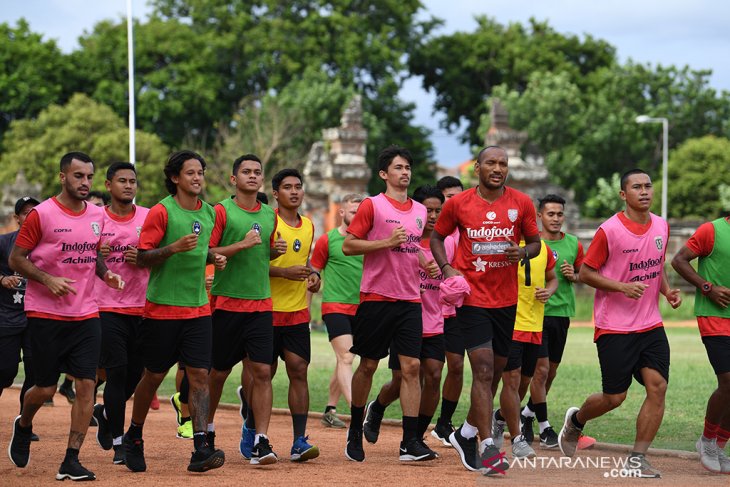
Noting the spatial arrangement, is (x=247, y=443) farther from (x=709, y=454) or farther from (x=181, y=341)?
(x=709, y=454)

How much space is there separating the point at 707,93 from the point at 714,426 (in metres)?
60.0

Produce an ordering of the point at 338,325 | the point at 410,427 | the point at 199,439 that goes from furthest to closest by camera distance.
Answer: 1. the point at 338,325
2. the point at 410,427
3. the point at 199,439

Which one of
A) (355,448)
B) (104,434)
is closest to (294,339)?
(355,448)

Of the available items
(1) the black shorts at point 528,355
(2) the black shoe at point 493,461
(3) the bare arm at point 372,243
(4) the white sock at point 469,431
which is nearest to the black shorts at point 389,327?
(3) the bare arm at point 372,243

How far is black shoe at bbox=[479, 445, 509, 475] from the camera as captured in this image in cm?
1007

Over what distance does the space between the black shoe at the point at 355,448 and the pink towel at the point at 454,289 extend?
65.7 inches

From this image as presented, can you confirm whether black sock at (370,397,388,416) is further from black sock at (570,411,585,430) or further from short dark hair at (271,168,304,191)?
short dark hair at (271,168,304,191)

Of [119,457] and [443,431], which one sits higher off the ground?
[443,431]

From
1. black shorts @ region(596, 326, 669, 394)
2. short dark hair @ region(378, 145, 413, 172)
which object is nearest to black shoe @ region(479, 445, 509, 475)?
black shorts @ region(596, 326, 669, 394)

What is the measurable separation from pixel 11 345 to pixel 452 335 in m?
3.95

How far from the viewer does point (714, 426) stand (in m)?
10.8

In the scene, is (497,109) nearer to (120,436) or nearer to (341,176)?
(341,176)

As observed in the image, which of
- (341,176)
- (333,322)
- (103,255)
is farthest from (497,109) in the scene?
(103,255)

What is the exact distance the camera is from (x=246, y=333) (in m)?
11.1
